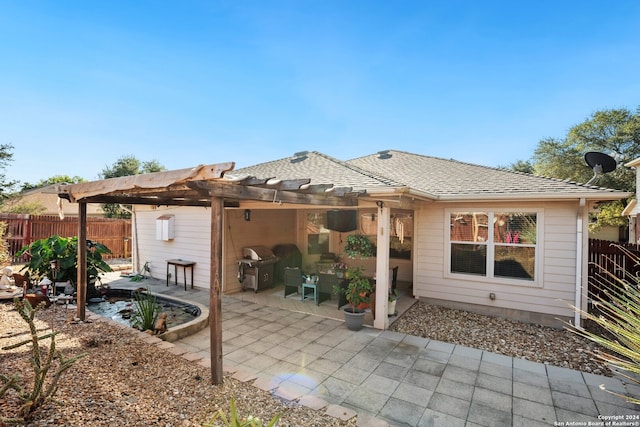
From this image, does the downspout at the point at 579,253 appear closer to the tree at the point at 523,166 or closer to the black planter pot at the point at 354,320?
the black planter pot at the point at 354,320

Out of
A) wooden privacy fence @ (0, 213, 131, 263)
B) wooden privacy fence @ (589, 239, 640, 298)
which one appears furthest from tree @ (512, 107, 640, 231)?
wooden privacy fence @ (0, 213, 131, 263)

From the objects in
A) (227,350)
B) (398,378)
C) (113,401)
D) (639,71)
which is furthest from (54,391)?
(639,71)

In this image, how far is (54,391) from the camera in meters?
2.62

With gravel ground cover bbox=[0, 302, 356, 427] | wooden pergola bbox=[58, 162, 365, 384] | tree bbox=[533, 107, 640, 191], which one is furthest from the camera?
tree bbox=[533, 107, 640, 191]

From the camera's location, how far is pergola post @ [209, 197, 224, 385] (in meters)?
3.48

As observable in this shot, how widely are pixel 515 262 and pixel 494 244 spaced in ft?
1.81

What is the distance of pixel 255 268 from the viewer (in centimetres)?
824

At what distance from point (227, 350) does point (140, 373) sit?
1.40 m

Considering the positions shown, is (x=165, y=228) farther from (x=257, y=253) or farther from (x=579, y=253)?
(x=579, y=253)

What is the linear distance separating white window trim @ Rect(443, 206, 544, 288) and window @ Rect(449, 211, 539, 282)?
0.02m

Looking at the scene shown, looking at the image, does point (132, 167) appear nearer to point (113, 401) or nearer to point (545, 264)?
point (113, 401)

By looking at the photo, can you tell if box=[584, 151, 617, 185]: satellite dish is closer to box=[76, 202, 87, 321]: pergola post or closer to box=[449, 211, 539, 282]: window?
box=[449, 211, 539, 282]: window

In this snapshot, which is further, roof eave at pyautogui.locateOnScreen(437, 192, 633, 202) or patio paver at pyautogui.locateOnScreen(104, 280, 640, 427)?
roof eave at pyautogui.locateOnScreen(437, 192, 633, 202)

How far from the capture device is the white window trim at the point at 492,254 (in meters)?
6.26
